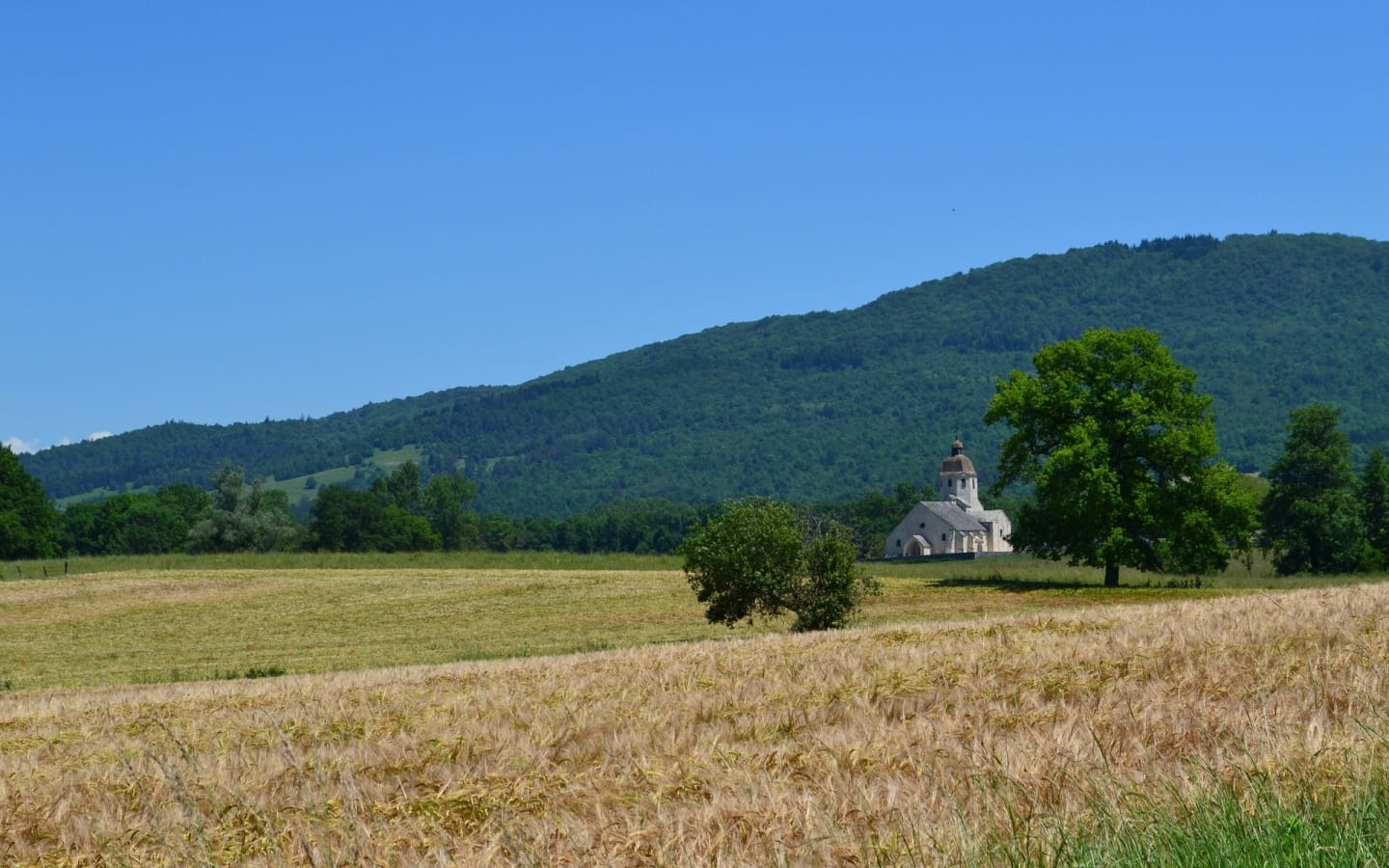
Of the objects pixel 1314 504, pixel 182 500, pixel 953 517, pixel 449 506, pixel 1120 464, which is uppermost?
pixel 182 500

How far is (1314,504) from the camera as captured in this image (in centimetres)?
7625

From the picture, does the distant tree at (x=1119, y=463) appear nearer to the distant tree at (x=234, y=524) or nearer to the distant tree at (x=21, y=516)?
the distant tree at (x=234, y=524)

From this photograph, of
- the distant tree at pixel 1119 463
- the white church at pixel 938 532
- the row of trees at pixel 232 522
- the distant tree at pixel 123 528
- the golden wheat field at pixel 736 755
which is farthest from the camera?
the white church at pixel 938 532

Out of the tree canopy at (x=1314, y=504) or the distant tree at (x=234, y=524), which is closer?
the tree canopy at (x=1314, y=504)

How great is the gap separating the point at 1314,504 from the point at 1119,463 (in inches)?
1063

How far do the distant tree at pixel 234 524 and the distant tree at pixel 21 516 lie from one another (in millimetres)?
15940

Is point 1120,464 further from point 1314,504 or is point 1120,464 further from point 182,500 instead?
point 182,500

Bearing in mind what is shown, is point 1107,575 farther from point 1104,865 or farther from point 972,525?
point 972,525

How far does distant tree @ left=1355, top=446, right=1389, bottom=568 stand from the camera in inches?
3051

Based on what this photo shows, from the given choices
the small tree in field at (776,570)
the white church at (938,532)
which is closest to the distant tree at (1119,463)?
the small tree in field at (776,570)

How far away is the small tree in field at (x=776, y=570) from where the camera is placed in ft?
116

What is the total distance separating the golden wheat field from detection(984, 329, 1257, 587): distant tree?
39.3 meters

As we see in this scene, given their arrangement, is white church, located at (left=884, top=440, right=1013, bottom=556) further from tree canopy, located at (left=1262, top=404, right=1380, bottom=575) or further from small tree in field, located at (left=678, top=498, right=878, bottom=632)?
small tree in field, located at (left=678, top=498, right=878, bottom=632)

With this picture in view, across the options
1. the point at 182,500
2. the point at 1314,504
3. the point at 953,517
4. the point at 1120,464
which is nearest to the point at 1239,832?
the point at 1120,464
